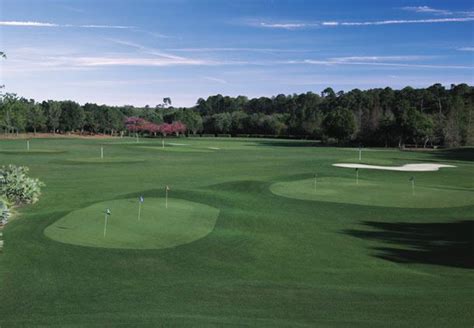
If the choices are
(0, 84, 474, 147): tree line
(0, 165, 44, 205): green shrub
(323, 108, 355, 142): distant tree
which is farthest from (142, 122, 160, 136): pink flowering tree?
(0, 165, 44, 205): green shrub

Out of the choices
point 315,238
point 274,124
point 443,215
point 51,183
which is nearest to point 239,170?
point 51,183

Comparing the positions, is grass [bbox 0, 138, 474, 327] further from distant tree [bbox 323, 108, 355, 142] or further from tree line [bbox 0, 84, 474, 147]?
distant tree [bbox 323, 108, 355, 142]

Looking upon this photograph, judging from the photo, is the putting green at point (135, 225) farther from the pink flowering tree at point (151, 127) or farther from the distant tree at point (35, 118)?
the pink flowering tree at point (151, 127)

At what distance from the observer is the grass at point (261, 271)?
11.4 metres

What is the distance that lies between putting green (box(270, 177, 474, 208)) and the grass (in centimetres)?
105

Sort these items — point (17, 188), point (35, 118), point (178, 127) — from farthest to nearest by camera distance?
point (178, 127), point (35, 118), point (17, 188)

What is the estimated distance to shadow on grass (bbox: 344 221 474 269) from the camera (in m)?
18.4

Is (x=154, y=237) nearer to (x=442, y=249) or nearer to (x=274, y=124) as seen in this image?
(x=442, y=249)

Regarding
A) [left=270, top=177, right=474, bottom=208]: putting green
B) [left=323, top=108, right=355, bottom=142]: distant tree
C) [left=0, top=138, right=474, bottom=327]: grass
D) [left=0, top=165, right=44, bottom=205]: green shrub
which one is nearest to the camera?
[left=0, top=138, right=474, bottom=327]: grass

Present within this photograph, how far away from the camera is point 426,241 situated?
21.2 meters

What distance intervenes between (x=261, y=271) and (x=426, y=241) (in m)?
8.92

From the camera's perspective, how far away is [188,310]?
38.3 ft

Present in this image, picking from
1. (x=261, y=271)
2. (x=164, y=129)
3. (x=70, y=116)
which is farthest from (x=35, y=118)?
(x=261, y=271)

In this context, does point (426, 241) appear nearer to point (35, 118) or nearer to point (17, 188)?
point (17, 188)
